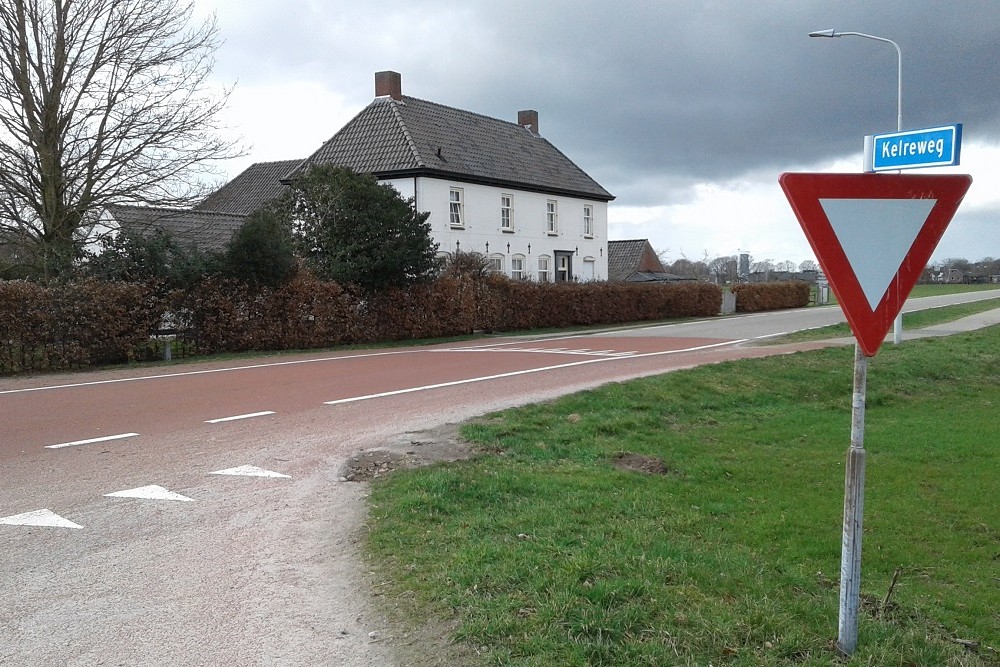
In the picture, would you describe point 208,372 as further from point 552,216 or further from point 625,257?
point 625,257

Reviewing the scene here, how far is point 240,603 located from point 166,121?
2072 centimetres

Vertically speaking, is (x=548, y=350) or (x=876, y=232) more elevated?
(x=876, y=232)

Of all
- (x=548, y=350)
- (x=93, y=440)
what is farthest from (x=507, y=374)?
(x=93, y=440)

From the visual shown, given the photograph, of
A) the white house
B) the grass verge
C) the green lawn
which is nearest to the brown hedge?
the white house

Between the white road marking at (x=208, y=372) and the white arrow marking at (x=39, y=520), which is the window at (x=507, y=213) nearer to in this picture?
the white road marking at (x=208, y=372)

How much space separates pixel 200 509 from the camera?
20.9 ft

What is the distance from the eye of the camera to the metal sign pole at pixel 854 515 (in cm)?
359

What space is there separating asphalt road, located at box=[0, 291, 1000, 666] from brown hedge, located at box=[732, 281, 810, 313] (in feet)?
109

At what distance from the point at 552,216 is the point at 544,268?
298 centimetres

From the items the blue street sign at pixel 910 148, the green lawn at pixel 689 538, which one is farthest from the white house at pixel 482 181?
the blue street sign at pixel 910 148

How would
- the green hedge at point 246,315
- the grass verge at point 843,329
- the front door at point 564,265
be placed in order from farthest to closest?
1. the front door at point 564,265
2. the grass verge at point 843,329
3. the green hedge at point 246,315

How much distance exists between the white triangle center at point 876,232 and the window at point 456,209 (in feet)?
110

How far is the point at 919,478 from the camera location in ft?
26.4

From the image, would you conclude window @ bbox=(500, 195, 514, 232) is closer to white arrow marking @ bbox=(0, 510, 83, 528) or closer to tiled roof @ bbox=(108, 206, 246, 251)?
tiled roof @ bbox=(108, 206, 246, 251)
